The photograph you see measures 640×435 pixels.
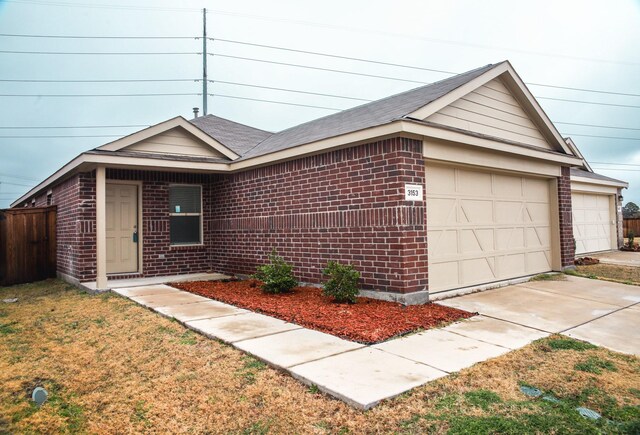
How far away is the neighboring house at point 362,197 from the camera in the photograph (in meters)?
6.98

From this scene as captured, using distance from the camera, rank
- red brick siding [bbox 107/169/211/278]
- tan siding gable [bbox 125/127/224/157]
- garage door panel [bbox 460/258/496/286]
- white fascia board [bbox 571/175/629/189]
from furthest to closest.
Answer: white fascia board [bbox 571/175/629/189] < red brick siding [bbox 107/169/211/278] < tan siding gable [bbox 125/127/224/157] < garage door panel [bbox 460/258/496/286]

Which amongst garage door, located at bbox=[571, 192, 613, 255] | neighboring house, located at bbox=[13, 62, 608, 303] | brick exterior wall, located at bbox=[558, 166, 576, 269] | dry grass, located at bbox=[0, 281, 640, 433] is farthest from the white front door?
garage door, located at bbox=[571, 192, 613, 255]

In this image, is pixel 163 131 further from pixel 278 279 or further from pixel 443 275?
pixel 443 275

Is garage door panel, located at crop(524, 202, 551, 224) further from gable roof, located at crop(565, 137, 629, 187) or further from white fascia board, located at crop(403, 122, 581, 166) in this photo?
gable roof, located at crop(565, 137, 629, 187)

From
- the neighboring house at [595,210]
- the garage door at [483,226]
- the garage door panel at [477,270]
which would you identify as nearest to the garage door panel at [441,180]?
the garage door at [483,226]

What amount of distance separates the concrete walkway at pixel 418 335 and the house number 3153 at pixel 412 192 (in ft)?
5.82

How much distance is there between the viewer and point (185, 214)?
11281 millimetres

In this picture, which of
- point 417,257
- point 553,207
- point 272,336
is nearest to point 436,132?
point 417,257

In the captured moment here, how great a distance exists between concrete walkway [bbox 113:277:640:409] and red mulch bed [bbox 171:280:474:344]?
0.62ft

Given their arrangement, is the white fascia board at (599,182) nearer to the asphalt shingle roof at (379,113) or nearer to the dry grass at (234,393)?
the asphalt shingle roof at (379,113)

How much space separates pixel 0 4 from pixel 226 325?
14.3 feet

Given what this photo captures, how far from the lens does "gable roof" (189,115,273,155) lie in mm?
12280

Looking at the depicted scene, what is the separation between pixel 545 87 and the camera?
34.2 meters

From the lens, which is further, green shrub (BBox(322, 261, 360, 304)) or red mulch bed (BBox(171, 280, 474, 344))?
green shrub (BBox(322, 261, 360, 304))
